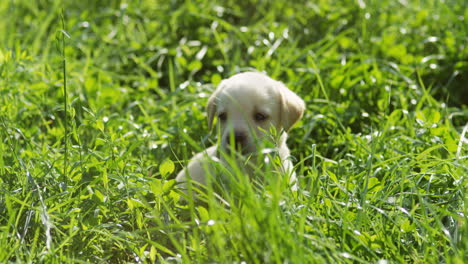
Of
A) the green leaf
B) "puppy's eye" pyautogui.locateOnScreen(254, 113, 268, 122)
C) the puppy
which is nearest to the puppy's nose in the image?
the puppy

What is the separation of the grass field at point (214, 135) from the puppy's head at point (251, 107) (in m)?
0.27

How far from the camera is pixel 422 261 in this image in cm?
280

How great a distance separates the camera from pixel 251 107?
3.90 meters

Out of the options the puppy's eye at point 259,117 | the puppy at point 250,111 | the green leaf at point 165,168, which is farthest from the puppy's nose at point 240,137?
the green leaf at point 165,168

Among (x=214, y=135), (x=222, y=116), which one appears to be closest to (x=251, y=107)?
(x=222, y=116)

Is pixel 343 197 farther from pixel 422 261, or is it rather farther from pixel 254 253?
pixel 254 253

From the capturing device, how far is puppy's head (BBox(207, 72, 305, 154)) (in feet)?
12.6

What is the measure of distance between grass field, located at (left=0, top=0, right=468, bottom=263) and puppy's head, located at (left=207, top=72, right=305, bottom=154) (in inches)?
10.7

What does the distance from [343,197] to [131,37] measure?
397 cm

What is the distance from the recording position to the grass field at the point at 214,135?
2.85 m

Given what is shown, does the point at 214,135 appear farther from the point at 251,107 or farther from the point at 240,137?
the point at 240,137

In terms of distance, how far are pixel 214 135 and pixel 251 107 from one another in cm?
89

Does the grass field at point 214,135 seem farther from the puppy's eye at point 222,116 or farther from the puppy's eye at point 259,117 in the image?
the puppy's eye at point 259,117

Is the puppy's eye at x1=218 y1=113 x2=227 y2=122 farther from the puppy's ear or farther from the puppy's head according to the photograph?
the puppy's ear
